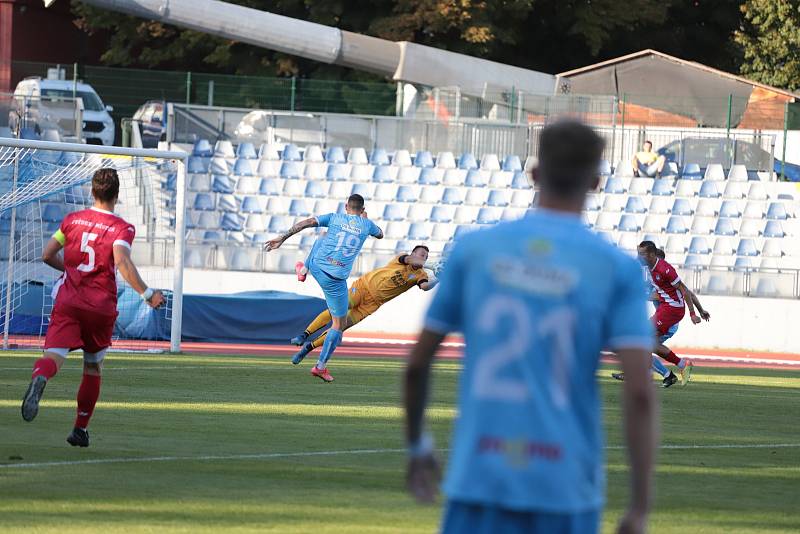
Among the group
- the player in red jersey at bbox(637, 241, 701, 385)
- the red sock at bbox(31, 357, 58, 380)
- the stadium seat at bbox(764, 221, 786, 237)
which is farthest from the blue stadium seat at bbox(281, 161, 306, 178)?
the red sock at bbox(31, 357, 58, 380)

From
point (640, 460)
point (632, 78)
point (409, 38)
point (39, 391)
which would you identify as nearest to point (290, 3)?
point (409, 38)

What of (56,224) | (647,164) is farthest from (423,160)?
(56,224)

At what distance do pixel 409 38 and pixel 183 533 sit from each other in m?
39.1

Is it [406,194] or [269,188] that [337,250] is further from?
[269,188]

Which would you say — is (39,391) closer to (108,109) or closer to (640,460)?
(640,460)

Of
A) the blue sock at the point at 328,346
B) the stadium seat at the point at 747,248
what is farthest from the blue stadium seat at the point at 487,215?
the blue sock at the point at 328,346

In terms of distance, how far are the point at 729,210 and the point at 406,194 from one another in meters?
7.30

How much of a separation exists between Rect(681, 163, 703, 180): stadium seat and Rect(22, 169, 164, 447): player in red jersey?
24.9 meters

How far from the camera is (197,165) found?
109 ft

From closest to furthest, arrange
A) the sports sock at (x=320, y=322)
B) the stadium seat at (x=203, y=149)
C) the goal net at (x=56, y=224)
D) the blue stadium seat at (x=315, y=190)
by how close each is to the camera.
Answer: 1. the sports sock at (x=320, y=322)
2. the goal net at (x=56, y=224)
3. the blue stadium seat at (x=315, y=190)
4. the stadium seat at (x=203, y=149)

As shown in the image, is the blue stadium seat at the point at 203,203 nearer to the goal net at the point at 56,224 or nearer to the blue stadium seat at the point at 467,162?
the goal net at the point at 56,224

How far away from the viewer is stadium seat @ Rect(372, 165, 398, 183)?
3316 cm

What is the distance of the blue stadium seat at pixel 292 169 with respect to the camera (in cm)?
3338

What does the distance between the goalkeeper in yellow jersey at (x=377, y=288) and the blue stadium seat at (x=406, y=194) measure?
14.1 m
